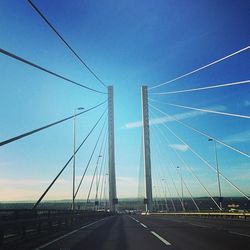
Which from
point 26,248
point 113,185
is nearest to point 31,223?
point 26,248

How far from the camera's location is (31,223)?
1638 centimetres

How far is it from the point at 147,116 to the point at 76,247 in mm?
51518

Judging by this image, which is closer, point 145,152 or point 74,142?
point 74,142

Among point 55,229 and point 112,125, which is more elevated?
point 112,125

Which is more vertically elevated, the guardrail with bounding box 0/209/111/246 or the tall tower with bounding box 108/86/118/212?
the tall tower with bounding box 108/86/118/212

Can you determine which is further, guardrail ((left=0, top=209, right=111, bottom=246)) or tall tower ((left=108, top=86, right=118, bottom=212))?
tall tower ((left=108, top=86, right=118, bottom=212))

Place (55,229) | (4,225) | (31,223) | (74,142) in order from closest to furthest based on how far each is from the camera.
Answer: (4,225) < (31,223) < (55,229) < (74,142)

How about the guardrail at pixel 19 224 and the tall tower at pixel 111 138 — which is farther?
the tall tower at pixel 111 138

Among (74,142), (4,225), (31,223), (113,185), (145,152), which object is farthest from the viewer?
(113,185)

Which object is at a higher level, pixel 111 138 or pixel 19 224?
pixel 111 138

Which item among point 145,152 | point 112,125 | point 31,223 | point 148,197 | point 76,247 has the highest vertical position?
point 112,125

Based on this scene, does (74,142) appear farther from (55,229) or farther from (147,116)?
(55,229)

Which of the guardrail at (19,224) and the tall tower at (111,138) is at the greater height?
the tall tower at (111,138)

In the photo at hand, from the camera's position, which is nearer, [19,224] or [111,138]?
[19,224]
